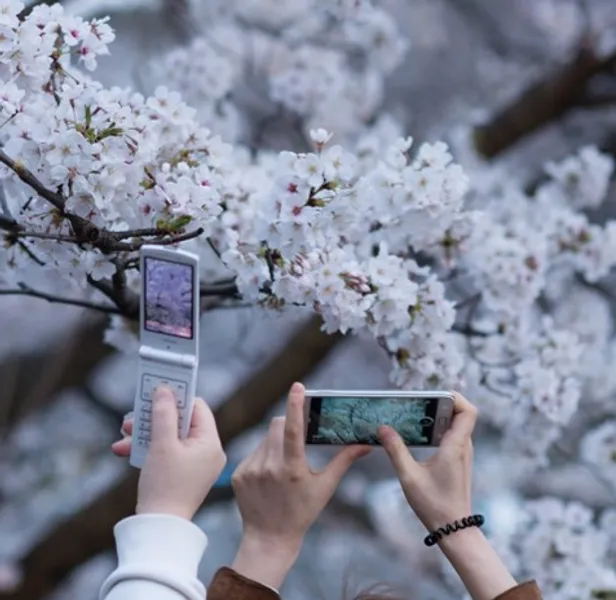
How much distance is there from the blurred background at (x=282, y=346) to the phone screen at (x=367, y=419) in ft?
4.02

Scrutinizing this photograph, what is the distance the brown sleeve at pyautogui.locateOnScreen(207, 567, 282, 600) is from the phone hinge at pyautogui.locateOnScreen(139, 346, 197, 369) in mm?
222

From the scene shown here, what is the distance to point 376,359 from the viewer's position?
13.4 ft

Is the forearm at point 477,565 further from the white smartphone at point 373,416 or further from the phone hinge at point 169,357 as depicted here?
the phone hinge at point 169,357

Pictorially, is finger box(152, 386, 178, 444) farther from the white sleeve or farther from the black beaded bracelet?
the black beaded bracelet

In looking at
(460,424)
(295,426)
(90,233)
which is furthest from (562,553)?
(90,233)

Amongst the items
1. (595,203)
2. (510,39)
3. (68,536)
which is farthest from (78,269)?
(510,39)

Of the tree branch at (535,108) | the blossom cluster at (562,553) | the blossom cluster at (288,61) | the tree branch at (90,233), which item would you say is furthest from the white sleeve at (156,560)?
the tree branch at (535,108)

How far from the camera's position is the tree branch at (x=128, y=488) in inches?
103

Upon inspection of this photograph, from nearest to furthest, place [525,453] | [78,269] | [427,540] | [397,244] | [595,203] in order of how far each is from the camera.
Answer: [427,540] → [78,269] → [397,244] → [525,453] → [595,203]

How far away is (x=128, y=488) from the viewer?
8.54ft

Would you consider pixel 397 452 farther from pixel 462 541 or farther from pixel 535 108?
pixel 535 108

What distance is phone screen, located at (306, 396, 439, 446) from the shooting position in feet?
4.02

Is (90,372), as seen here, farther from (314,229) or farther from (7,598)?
(314,229)

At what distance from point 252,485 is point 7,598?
1.83m
